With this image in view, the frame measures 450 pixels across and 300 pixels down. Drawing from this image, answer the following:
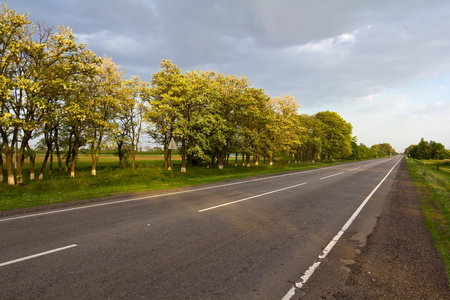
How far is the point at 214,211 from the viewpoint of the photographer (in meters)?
8.66

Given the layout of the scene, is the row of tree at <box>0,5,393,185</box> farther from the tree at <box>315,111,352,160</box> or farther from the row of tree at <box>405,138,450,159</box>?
the row of tree at <box>405,138,450,159</box>

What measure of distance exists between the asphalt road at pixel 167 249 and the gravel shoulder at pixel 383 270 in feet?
1.13

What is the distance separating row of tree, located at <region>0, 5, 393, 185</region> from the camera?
1440cm

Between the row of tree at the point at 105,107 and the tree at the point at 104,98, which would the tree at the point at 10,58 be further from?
the tree at the point at 104,98

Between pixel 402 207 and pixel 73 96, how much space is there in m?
26.7

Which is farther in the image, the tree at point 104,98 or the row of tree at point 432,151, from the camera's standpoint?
the row of tree at point 432,151

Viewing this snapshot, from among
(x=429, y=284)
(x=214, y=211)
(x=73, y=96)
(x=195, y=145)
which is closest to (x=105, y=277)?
(x=214, y=211)

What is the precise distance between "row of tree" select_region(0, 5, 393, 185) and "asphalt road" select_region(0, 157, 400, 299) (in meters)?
9.62

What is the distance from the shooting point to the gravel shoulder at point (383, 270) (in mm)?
3775

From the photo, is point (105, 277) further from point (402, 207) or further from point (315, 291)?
point (402, 207)

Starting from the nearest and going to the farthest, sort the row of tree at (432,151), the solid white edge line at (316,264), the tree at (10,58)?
the solid white edge line at (316,264)
the tree at (10,58)
the row of tree at (432,151)

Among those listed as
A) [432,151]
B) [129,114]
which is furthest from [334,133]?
[432,151]

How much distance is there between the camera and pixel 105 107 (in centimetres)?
2684

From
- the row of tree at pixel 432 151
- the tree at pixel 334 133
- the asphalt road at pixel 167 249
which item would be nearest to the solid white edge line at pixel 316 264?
the asphalt road at pixel 167 249
